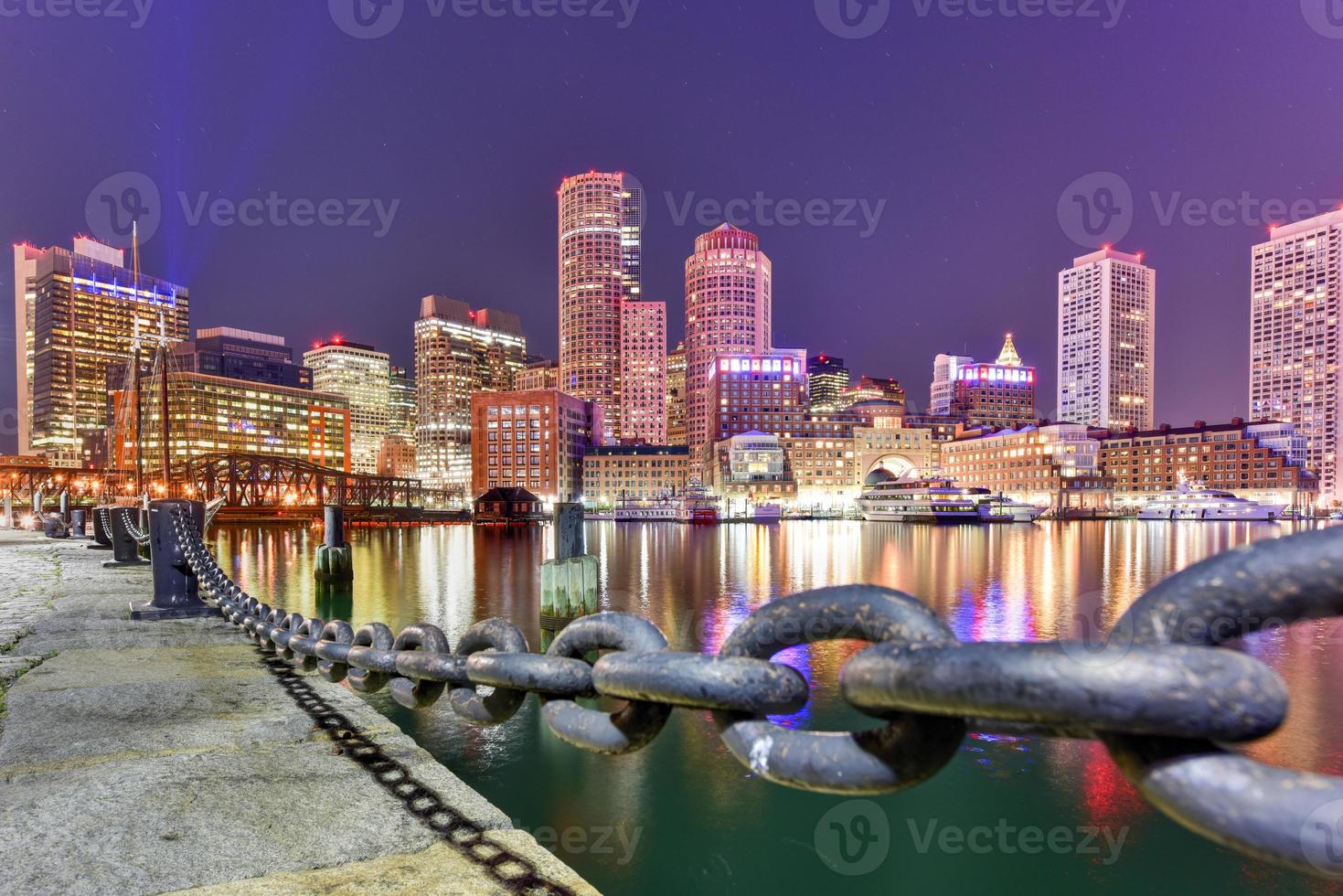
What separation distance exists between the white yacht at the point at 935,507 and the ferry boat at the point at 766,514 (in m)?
15.3

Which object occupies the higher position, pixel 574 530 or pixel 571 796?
pixel 574 530

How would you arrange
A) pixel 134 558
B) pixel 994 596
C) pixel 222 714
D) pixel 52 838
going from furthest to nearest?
1. pixel 994 596
2. pixel 134 558
3. pixel 222 714
4. pixel 52 838

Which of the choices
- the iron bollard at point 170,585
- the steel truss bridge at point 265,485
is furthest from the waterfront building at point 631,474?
the iron bollard at point 170,585

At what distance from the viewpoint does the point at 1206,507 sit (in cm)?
11600

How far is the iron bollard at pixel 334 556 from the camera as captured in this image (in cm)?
2806

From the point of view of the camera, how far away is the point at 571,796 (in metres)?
8.30

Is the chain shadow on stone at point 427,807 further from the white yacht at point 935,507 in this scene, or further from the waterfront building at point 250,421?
the waterfront building at point 250,421

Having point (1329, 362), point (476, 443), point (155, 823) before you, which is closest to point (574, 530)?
point (155, 823)

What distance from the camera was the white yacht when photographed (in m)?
112

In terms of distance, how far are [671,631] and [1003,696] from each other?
Answer: 19.3 metres

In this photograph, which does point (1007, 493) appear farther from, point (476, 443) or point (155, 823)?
point (155, 823)

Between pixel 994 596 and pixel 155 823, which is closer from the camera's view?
pixel 155 823

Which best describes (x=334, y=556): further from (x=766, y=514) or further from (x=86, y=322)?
(x=86, y=322)

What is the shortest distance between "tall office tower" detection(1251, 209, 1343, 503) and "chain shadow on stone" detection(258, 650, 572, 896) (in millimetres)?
206696
